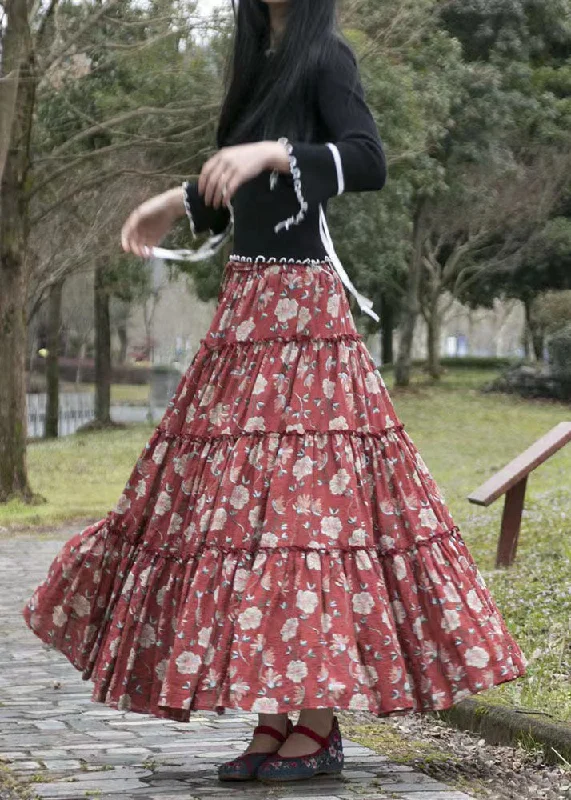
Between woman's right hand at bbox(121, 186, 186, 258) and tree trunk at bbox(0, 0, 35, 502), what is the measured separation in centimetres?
1157

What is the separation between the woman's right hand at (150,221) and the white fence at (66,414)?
29514mm

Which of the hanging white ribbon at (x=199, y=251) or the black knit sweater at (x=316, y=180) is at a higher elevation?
the black knit sweater at (x=316, y=180)

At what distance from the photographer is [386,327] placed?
4431cm

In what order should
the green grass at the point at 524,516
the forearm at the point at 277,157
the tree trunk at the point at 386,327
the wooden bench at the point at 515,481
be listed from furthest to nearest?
the tree trunk at the point at 386,327 → the wooden bench at the point at 515,481 → the green grass at the point at 524,516 → the forearm at the point at 277,157

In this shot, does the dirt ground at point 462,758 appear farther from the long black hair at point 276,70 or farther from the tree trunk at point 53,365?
the tree trunk at point 53,365

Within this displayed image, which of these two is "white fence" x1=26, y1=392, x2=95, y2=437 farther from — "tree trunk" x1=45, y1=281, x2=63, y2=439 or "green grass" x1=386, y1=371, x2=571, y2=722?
"green grass" x1=386, y1=371, x2=571, y2=722

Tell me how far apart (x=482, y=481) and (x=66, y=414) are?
2888cm

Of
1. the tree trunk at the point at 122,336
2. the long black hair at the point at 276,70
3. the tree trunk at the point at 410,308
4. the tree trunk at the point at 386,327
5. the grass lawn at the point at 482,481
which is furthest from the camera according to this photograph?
the tree trunk at the point at 122,336

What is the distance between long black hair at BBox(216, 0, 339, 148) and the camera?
12.4 feet

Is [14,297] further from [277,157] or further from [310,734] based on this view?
[277,157]

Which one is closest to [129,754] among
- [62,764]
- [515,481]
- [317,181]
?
[62,764]

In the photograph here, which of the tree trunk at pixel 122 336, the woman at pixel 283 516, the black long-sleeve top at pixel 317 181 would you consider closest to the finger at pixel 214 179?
the woman at pixel 283 516

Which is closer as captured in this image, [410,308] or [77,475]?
[77,475]

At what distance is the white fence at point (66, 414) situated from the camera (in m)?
38.8
